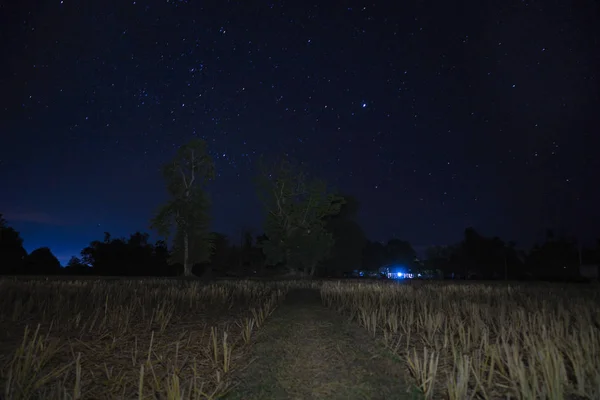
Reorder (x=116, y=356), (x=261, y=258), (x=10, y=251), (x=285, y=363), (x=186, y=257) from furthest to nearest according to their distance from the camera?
1. (x=261, y=258)
2. (x=10, y=251)
3. (x=186, y=257)
4. (x=285, y=363)
5. (x=116, y=356)

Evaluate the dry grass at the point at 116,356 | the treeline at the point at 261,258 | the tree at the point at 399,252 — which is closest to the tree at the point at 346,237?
the treeline at the point at 261,258

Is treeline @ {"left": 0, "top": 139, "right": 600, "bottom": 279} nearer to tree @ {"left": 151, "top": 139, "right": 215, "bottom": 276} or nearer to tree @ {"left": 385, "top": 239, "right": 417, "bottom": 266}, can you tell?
tree @ {"left": 151, "top": 139, "right": 215, "bottom": 276}

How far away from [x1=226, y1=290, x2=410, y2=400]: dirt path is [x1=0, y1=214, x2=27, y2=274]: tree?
173 ft

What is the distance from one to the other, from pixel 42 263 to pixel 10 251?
508 cm

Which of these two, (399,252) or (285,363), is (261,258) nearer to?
(399,252)

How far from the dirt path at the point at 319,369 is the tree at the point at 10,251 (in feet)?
173

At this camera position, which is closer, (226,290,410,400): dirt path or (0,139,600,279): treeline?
(226,290,410,400): dirt path

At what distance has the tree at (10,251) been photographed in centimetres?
4909

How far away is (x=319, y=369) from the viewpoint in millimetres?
6625

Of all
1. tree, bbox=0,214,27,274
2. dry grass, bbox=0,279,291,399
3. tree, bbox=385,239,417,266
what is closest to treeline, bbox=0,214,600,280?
tree, bbox=0,214,27,274

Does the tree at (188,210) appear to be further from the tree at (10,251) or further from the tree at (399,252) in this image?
the tree at (399,252)

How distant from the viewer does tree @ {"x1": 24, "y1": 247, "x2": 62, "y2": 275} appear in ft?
177

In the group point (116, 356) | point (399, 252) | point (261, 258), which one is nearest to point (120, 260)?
point (261, 258)

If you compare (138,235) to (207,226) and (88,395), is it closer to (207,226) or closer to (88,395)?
(207,226)
